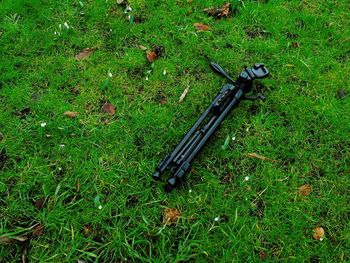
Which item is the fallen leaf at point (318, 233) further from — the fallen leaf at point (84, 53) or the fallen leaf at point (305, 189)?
the fallen leaf at point (84, 53)

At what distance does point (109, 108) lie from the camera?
382 cm

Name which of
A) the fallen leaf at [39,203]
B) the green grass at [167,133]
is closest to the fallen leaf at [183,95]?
the green grass at [167,133]

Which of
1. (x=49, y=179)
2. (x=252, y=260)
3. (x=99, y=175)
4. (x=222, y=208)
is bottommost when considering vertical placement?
(x=252, y=260)

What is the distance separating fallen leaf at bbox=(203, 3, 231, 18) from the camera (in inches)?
178

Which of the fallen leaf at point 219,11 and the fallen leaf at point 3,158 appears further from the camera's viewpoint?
the fallen leaf at point 219,11

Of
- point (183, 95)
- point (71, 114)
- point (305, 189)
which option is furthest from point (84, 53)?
point (305, 189)

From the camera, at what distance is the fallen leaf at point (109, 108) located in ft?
12.4

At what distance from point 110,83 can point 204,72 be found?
1.06 m

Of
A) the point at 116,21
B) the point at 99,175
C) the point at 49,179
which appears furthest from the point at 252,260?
the point at 116,21

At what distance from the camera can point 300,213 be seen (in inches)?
126

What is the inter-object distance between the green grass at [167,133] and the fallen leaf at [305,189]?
0.04 meters

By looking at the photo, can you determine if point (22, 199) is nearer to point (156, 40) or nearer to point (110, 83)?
point (110, 83)

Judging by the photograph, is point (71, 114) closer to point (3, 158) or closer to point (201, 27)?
point (3, 158)

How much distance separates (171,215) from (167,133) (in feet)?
Result: 2.81
